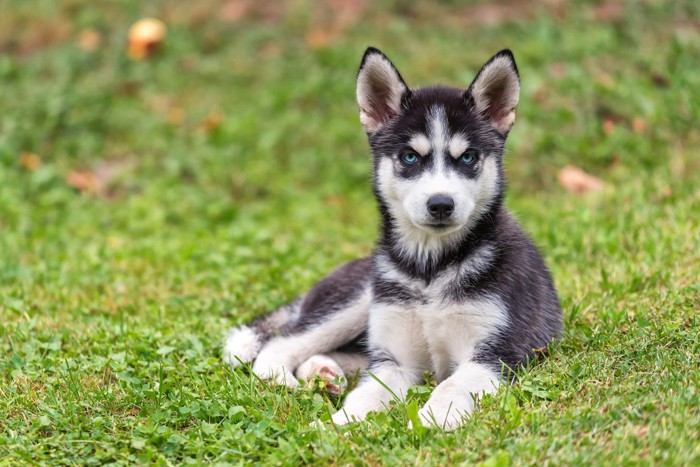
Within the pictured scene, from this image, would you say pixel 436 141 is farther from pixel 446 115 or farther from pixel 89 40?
pixel 89 40

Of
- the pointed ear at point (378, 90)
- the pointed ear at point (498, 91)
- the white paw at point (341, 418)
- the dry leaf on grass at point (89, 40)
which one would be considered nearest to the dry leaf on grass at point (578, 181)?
the pointed ear at point (498, 91)

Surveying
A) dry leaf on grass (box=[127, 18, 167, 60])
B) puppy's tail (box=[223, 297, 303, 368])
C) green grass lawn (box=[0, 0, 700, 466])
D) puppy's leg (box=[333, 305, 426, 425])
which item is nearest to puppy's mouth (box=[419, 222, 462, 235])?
puppy's leg (box=[333, 305, 426, 425])

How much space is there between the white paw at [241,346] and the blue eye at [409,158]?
138 centimetres

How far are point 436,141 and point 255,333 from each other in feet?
5.33

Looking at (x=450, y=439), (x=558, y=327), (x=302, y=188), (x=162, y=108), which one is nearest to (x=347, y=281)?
(x=558, y=327)

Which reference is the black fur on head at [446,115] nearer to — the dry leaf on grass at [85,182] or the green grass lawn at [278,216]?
the green grass lawn at [278,216]

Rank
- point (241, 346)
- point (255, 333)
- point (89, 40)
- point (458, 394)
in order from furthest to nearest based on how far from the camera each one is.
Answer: point (89, 40)
point (255, 333)
point (241, 346)
point (458, 394)

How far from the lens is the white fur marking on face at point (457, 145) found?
175 inches

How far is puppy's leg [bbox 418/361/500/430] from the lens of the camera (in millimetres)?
4004

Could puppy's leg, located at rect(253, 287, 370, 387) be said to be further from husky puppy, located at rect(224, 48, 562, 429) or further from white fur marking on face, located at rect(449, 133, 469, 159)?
white fur marking on face, located at rect(449, 133, 469, 159)

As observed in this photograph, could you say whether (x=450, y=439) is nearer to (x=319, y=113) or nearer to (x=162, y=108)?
(x=319, y=113)

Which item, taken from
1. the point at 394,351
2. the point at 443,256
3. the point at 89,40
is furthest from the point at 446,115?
the point at 89,40

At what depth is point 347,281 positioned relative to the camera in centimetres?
537

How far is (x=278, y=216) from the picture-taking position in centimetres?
849
